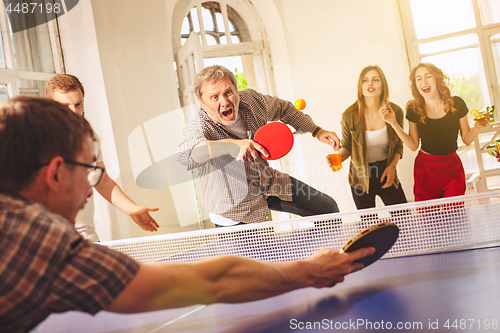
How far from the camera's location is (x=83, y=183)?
3.18 ft

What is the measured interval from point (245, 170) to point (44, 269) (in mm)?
2473

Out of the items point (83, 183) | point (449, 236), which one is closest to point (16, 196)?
point (83, 183)

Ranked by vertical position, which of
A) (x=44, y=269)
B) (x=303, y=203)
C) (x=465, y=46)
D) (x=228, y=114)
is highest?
(x=465, y=46)

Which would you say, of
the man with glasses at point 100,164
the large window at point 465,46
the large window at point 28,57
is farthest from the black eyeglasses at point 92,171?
the large window at point 465,46

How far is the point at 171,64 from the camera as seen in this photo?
516cm

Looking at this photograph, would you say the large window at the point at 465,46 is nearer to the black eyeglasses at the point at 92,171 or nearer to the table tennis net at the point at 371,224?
the table tennis net at the point at 371,224

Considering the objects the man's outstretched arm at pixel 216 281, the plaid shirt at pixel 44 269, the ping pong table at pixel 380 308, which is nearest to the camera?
the plaid shirt at pixel 44 269

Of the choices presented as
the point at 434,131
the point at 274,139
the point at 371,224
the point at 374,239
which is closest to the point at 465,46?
the point at 434,131

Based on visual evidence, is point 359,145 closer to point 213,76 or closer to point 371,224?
point 213,76

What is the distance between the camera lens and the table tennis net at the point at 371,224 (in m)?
1.93

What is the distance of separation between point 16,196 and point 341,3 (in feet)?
17.9

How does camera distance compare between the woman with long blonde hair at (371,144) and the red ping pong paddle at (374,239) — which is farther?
the woman with long blonde hair at (371,144)

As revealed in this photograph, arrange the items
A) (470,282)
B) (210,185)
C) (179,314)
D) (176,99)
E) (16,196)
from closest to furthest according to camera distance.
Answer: (16,196) < (470,282) < (179,314) < (210,185) < (176,99)

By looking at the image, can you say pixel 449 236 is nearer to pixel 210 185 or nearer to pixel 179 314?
pixel 179 314
